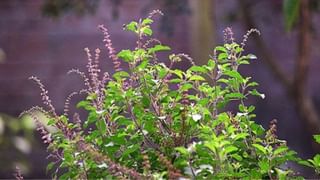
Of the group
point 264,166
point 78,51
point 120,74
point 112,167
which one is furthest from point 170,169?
point 78,51

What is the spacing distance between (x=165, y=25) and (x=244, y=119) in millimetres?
2561

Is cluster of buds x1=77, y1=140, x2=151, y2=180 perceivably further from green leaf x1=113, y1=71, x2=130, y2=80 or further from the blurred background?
the blurred background

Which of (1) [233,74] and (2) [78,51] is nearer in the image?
(1) [233,74]

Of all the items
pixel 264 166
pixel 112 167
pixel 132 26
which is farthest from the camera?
pixel 132 26

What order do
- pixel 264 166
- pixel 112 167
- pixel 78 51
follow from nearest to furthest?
pixel 112 167 < pixel 264 166 < pixel 78 51

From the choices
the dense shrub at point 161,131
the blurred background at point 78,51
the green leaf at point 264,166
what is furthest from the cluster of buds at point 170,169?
the blurred background at point 78,51

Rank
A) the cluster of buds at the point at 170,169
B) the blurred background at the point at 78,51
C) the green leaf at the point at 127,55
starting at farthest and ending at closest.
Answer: the blurred background at the point at 78,51
the green leaf at the point at 127,55
the cluster of buds at the point at 170,169

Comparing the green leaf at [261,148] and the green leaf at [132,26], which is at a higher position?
the green leaf at [132,26]

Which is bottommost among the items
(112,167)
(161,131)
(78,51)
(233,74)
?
(112,167)

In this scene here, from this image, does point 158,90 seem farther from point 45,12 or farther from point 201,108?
point 45,12

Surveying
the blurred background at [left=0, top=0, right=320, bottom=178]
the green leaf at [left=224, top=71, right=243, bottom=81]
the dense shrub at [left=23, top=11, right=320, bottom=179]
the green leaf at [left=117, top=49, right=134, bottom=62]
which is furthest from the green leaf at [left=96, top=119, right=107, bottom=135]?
the blurred background at [left=0, top=0, right=320, bottom=178]

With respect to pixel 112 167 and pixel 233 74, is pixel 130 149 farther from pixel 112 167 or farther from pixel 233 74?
pixel 233 74

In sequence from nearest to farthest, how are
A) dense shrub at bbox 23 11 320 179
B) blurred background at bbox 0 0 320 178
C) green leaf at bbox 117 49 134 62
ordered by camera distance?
dense shrub at bbox 23 11 320 179 → green leaf at bbox 117 49 134 62 → blurred background at bbox 0 0 320 178

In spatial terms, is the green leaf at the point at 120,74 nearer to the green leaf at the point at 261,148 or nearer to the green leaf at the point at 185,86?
the green leaf at the point at 185,86
